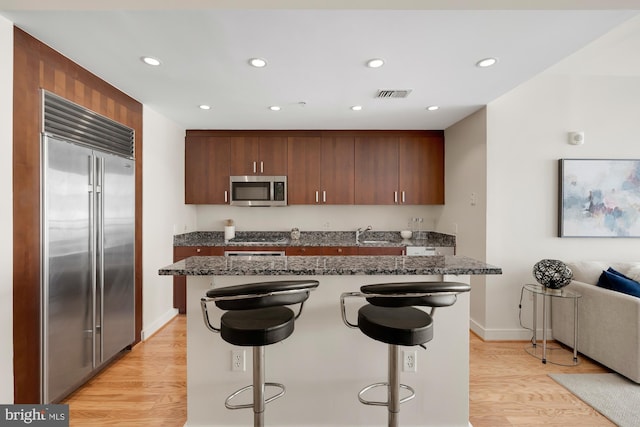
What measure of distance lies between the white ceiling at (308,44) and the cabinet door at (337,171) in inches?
45.9

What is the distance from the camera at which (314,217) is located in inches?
180

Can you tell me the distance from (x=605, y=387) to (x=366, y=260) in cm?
212

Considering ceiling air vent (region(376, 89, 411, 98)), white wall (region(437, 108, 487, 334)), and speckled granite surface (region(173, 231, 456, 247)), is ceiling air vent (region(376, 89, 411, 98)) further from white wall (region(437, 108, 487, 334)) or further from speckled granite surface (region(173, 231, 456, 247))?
speckled granite surface (region(173, 231, 456, 247))

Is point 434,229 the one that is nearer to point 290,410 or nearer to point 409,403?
point 409,403

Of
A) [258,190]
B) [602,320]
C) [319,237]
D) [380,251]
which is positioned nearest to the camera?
[602,320]

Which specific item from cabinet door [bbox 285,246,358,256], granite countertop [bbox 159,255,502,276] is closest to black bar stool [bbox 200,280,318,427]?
granite countertop [bbox 159,255,502,276]

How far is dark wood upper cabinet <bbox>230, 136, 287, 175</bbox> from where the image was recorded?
4.18 meters

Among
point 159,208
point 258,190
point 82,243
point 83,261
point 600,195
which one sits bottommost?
point 83,261

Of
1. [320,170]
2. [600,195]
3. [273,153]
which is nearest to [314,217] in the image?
[320,170]

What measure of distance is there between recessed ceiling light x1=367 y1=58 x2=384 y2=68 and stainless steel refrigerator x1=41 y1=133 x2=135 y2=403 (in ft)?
7.05

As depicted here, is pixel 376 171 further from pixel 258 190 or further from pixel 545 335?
pixel 545 335

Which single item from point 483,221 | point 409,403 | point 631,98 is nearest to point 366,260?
point 409,403

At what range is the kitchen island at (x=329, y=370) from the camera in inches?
69.2

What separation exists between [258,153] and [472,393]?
137 inches
